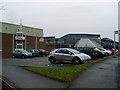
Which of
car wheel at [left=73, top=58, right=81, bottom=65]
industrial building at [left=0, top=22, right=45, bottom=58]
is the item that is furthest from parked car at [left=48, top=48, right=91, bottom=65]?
industrial building at [left=0, top=22, right=45, bottom=58]

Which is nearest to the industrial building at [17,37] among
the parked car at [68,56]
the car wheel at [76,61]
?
the parked car at [68,56]

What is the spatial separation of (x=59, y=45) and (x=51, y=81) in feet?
242

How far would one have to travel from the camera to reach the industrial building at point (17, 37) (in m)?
50.0

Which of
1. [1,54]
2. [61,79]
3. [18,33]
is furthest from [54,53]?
[18,33]

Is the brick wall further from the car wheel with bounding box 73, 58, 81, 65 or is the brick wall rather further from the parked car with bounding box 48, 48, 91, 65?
the car wheel with bounding box 73, 58, 81, 65

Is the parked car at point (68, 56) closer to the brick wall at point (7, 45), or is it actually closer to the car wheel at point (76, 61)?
the car wheel at point (76, 61)

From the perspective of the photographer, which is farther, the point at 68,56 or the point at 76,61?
the point at 68,56

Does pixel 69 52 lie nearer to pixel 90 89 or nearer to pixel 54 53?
pixel 54 53

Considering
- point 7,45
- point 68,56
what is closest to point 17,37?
point 7,45

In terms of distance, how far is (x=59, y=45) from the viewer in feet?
281

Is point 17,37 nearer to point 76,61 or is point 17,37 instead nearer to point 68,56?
point 68,56

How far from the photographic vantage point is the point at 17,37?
180 feet

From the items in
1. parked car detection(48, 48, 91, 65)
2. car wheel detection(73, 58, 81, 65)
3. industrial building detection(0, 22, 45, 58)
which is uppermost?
industrial building detection(0, 22, 45, 58)

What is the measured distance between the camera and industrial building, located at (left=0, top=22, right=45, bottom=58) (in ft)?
164
